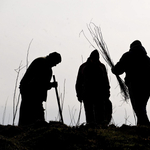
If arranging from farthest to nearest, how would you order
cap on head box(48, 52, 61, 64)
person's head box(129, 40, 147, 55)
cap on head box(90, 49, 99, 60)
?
1. cap on head box(90, 49, 99, 60)
2. cap on head box(48, 52, 61, 64)
3. person's head box(129, 40, 147, 55)

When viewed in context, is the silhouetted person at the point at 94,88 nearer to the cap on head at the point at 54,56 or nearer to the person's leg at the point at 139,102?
the cap on head at the point at 54,56

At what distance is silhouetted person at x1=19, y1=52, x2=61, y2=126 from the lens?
472 cm

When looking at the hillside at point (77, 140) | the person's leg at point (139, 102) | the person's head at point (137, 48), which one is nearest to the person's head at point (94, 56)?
the person's head at point (137, 48)

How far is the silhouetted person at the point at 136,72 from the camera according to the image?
4.11 m


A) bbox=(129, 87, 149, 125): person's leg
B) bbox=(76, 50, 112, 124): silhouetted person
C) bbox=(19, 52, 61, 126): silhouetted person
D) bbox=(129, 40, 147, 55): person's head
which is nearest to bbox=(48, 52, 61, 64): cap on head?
bbox=(19, 52, 61, 126): silhouetted person

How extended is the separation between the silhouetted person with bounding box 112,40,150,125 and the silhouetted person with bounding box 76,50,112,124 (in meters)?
0.85

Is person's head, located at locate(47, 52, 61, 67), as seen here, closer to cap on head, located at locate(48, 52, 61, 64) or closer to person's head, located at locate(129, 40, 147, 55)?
cap on head, located at locate(48, 52, 61, 64)

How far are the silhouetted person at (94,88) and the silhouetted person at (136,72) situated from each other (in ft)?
2.79

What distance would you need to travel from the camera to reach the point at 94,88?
508 cm

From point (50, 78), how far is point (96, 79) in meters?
0.91

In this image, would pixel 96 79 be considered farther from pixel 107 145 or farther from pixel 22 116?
pixel 107 145

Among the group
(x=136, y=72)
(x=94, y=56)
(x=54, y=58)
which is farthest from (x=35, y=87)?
(x=136, y=72)

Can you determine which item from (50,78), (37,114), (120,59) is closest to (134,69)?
(120,59)

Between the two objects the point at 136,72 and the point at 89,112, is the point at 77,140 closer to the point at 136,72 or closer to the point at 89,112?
the point at 136,72
